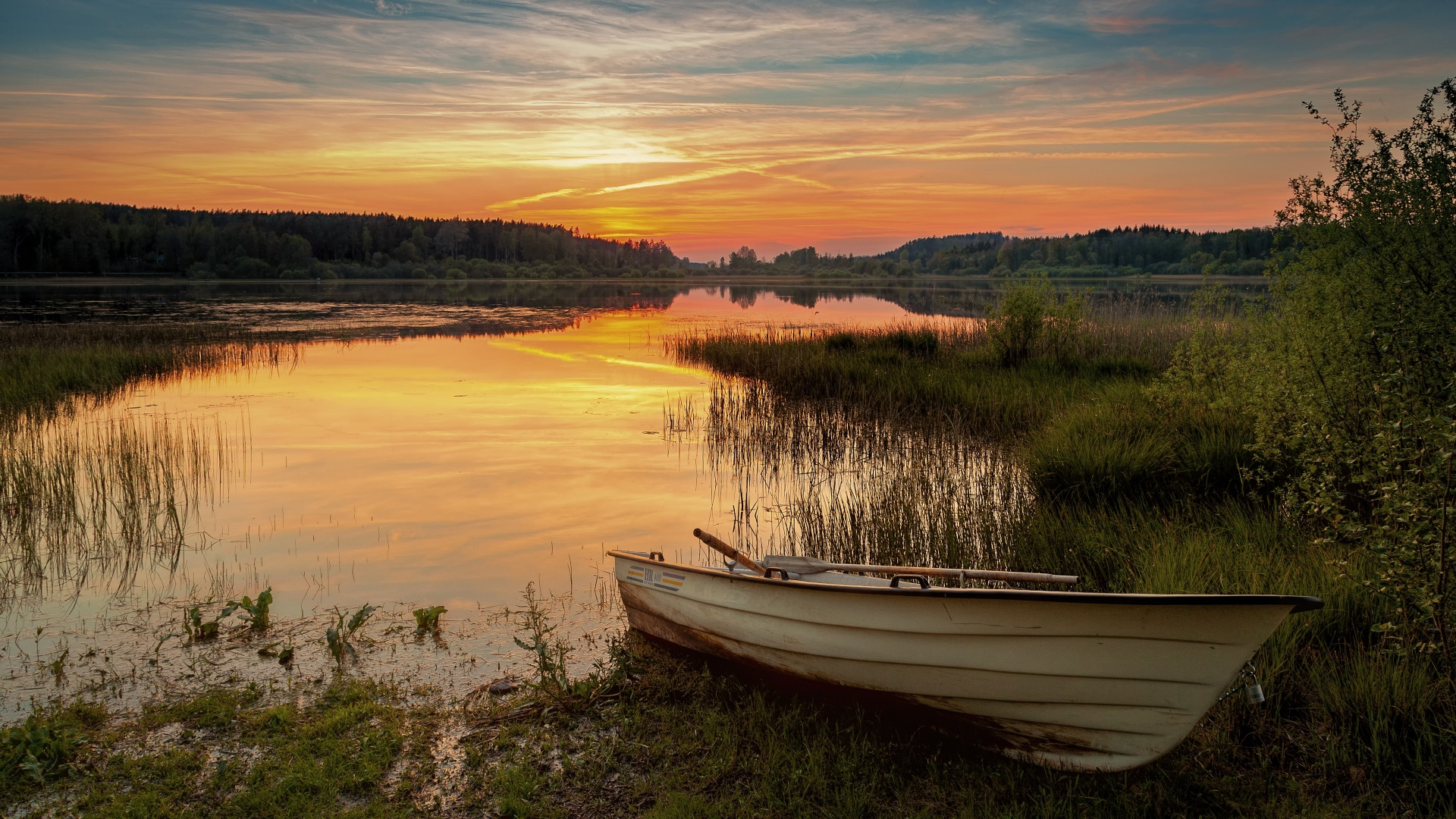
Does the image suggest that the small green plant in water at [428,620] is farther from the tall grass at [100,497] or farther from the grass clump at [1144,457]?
the grass clump at [1144,457]

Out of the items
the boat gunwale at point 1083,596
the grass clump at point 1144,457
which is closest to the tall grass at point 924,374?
the grass clump at point 1144,457

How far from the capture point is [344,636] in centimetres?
613

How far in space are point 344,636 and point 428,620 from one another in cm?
63

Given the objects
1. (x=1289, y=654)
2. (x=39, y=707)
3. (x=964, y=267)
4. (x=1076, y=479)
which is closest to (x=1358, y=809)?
(x=1289, y=654)

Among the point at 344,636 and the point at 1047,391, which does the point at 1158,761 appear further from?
the point at 1047,391

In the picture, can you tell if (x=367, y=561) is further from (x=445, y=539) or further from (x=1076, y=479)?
(x=1076, y=479)

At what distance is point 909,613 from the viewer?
13.9 ft

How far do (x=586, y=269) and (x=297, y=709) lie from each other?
492ft

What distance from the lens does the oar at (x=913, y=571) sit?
488 cm

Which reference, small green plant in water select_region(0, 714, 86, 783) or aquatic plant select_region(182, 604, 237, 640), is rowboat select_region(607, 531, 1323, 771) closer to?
small green plant in water select_region(0, 714, 86, 783)

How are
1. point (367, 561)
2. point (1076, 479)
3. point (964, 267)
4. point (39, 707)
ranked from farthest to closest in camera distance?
point (964, 267) → point (1076, 479) → point (367, 561) → point (39, 707)

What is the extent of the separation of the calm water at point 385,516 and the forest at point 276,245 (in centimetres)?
9311

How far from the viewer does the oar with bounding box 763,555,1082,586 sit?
4879 mm

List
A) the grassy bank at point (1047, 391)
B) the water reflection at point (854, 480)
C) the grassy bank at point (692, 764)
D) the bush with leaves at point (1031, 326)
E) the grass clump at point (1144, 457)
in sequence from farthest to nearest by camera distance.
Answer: the bush with leaves at point (1031, 326), the grassy bank at point (1047, 391), the grass clump at point (1144, 457), the water reflection at point (854, 480), the grassy bank at point (692, 764)
